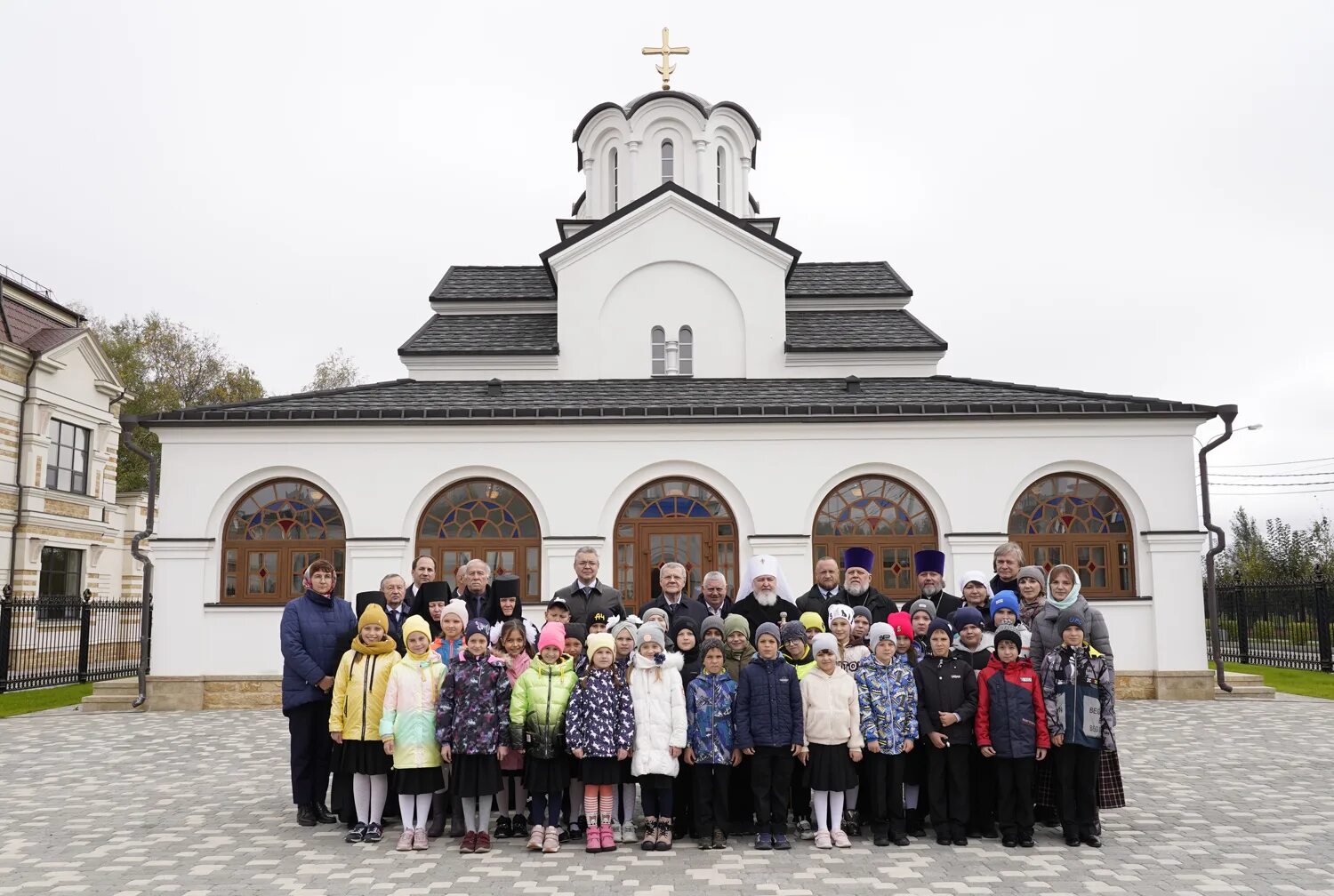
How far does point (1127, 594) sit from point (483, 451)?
10.0 m

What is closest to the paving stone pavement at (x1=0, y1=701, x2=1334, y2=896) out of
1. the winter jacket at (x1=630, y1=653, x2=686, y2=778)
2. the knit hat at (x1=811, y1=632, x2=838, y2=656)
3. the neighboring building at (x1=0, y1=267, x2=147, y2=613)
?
the winter jacket at (x1=630, y1=653, x2=686, y2=778)

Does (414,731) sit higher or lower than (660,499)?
lower

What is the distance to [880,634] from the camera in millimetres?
7438

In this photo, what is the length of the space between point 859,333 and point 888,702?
44.5 feet

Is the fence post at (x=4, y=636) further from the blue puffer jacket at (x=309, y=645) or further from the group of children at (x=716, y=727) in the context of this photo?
the group of children at (x=716, y=727)

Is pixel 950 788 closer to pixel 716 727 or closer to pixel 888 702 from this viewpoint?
pixel 888 702

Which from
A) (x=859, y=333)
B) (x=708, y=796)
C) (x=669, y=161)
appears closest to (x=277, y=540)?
(x=708, y=796)

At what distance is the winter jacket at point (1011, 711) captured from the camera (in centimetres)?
720

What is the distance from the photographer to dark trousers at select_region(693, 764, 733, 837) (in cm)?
733

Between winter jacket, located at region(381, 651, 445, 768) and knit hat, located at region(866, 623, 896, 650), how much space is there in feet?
10.7

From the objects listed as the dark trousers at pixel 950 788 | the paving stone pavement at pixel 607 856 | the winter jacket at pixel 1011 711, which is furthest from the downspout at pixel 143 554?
the winter jacket at pixel 1011 711

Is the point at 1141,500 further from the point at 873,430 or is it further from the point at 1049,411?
the point at 873,430

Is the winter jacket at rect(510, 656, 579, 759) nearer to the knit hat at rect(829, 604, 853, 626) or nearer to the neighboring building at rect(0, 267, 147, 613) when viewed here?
the knit hat at rect(829, 604, 853, 626)

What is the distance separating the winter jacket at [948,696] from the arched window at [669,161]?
17360 millimetres
